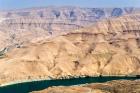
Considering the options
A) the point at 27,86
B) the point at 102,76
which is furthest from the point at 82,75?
the point at 27,86

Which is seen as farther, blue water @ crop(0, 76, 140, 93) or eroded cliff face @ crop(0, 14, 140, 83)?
eroded cliff face @ crop(0, 14, 140, 83)

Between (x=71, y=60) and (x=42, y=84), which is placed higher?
(x=71, y=60)

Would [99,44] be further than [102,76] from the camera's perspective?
Yes

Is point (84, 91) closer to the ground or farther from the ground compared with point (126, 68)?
farther from the ground

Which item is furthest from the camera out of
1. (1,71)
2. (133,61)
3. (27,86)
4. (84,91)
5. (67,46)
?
(67,46)

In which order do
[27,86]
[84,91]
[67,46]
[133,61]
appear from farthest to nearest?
[67,46] < [133,61] < [27,86] < [84,91]

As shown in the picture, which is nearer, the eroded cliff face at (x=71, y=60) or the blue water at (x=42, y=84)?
the blue water at (x=42, y=84)

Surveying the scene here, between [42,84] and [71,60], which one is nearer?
[42,84]

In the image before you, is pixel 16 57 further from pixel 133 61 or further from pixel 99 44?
pixel 133 61
